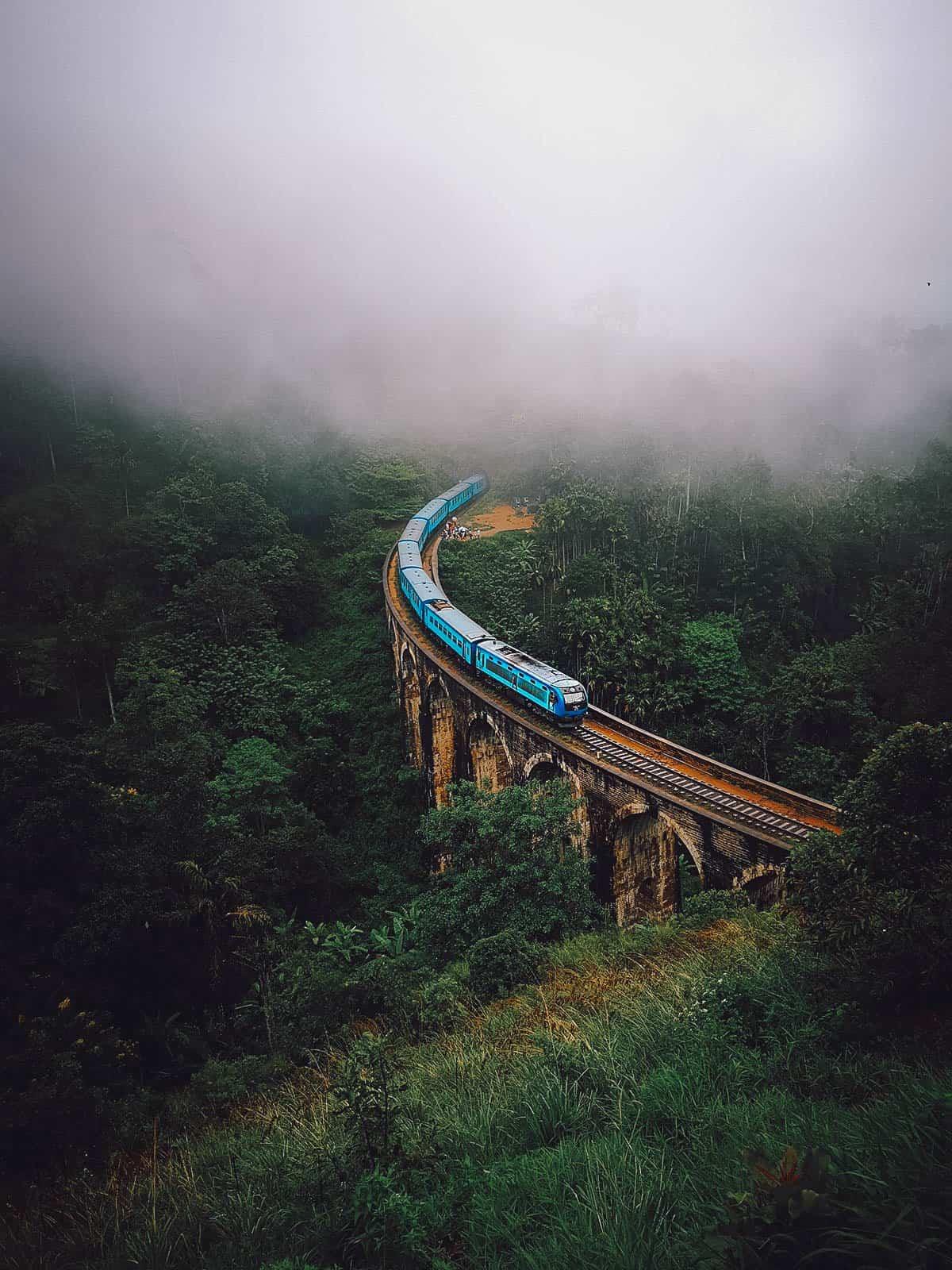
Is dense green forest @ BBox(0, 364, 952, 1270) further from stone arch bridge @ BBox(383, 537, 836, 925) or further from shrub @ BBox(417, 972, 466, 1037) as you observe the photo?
stone arch bridge @ BBox(383, 537, 836, 925)

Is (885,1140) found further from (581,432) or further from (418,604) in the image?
(581,432)

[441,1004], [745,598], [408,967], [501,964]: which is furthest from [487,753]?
[745,598]

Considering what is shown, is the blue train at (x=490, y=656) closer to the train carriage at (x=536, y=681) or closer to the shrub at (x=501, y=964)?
the train carriage at (x=536, y=681)

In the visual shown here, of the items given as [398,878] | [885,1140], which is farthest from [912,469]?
[885,1140]

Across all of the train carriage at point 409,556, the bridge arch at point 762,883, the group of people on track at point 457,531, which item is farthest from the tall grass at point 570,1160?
the group of people on track at point 457,531

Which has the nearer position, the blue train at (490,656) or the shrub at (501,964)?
the shrub at (501,964)
